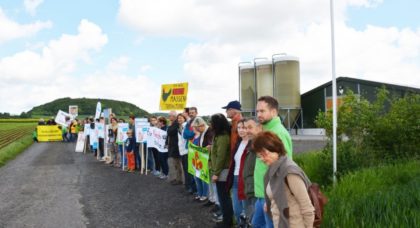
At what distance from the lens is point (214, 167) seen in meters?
6.90

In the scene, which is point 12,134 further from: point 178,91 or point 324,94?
point 178,91

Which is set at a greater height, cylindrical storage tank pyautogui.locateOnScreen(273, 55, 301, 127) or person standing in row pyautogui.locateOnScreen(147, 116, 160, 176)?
cylindrical storage tank pyautogui.locateOnScreen(273, 55, 301, 127)

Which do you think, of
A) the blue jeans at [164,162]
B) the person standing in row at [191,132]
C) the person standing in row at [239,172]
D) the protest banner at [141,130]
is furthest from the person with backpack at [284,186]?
the protest banner at [141,130]

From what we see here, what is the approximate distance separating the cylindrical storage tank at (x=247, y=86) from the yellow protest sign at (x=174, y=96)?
19.2 metres

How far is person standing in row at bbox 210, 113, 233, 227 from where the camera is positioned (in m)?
6.82

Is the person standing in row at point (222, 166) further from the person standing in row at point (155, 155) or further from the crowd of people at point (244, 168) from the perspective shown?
the person standing in row at point (155, 155)

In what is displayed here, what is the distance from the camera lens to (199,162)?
8766 mm

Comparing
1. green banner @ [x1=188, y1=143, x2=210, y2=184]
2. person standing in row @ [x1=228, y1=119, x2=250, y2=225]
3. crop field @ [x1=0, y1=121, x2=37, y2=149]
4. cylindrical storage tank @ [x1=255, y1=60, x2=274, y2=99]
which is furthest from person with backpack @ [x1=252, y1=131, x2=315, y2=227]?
cylindrical storage tank @ [x1=255, y1=60, x2=274, y2=99]

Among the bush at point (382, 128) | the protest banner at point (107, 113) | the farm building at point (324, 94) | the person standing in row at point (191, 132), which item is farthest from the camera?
the farm building at point (324, 94)

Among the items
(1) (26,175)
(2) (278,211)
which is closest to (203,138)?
(2) (278,211)

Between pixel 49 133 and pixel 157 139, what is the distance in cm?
2615

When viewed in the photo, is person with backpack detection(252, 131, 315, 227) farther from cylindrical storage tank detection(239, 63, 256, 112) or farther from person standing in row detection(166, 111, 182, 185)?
cylindrical storage tank detection(239, 63, 256, 112)

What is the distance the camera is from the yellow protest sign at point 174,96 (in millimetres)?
14641

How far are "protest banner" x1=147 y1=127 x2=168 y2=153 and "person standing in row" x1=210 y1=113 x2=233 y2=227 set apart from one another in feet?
18.9
